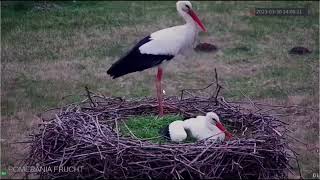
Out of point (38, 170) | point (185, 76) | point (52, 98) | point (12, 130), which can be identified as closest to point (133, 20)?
point (185, 76)

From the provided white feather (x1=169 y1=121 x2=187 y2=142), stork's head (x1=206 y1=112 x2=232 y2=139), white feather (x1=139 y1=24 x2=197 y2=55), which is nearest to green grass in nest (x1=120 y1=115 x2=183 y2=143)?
white feather (x1=169 y1=121 x2=187 y2=142)

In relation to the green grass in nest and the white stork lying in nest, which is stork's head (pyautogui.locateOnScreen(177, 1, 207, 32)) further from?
the white stork lying in nest

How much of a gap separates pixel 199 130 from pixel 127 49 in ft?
13.8

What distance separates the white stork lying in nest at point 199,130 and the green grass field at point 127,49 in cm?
129

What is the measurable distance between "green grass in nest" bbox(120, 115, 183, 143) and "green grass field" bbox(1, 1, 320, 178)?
1.27m

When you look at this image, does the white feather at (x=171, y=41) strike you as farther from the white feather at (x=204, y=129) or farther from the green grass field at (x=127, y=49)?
the green grass field at (x=127, y=49)

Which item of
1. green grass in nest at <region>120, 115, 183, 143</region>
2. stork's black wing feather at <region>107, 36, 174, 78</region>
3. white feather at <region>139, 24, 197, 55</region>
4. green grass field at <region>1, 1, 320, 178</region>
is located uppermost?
white feather at <region>139, 24, 197, 55</region>

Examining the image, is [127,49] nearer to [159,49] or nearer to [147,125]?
[159,49]

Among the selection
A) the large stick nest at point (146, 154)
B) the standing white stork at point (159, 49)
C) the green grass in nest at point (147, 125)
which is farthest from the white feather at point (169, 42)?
the large stick nest at point (146, 154)

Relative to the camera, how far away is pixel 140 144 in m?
3.92

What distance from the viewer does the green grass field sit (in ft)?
21.3

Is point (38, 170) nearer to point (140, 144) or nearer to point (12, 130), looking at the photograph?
point (140, 144)

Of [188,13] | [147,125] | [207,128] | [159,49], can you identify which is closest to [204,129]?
[207,128]

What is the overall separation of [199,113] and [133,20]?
5018 mm
